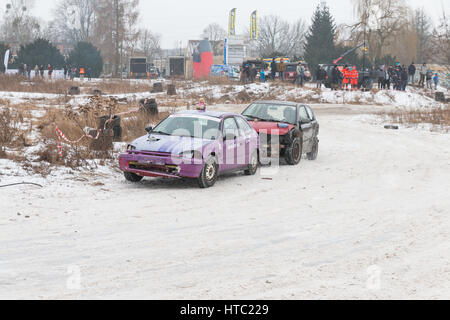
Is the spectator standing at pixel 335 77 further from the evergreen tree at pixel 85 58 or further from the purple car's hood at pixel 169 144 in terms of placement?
the evergreen tree at pixel 85 58

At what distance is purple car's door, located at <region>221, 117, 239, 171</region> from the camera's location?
1285 centimetres

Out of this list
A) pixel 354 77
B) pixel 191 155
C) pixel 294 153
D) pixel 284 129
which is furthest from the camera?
pixel 354 77

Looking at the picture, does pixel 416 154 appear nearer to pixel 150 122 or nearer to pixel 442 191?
pixel 442 191

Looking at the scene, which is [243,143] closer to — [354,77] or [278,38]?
[354,77]

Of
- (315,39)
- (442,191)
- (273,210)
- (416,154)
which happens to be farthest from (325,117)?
(315,39)

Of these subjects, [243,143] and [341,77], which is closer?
[243,143]

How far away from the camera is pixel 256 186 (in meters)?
12.6

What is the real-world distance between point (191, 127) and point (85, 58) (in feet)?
223

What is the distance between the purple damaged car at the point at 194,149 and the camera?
11852 mm

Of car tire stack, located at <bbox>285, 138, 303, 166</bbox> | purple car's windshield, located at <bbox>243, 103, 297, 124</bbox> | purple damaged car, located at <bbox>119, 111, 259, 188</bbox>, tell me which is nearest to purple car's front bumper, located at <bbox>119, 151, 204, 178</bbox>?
purple damaged car, located at <bbox>119, 111, 259, 188</bbox>

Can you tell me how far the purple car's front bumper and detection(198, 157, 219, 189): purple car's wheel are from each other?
138 mm

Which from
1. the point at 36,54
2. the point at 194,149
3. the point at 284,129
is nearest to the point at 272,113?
the point at 284,129

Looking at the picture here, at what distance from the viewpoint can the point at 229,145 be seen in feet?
42.7

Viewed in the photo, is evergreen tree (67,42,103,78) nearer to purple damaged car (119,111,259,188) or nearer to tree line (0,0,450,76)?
tree line (0,0,450,76)
